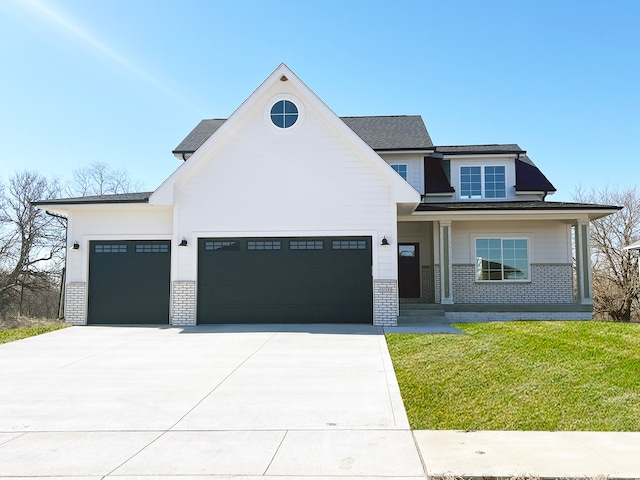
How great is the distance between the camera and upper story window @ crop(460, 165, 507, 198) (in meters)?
20.1

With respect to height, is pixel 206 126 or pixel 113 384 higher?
pixel 206 126

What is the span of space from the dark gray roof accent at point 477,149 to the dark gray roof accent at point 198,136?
29.2ft

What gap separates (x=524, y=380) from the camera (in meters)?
7.62

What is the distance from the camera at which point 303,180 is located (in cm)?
1535

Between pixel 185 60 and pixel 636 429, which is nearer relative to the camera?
pixel 636 429

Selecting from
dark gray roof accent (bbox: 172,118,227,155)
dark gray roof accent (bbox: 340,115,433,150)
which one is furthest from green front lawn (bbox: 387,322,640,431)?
dark gray roof accent (bbox: 172,118,227,155)

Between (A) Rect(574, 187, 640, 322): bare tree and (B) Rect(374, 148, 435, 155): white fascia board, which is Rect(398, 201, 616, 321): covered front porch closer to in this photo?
(B) Rect(374, 148, 435, 155): white fascia board

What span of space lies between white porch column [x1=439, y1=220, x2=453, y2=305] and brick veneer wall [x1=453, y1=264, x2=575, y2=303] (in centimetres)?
104

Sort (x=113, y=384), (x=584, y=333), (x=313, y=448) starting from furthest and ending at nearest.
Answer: (x=584, y=333) → (x=113, y=384) → (x=313, y=448)

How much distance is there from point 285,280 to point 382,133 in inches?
345

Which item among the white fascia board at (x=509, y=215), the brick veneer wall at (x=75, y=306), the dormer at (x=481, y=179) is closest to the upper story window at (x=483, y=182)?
the dormer at (x=481, y=179)

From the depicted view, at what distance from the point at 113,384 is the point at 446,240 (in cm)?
1219

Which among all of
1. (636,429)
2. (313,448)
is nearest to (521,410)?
(636,429)

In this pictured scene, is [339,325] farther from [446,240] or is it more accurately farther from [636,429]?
[636,429]
